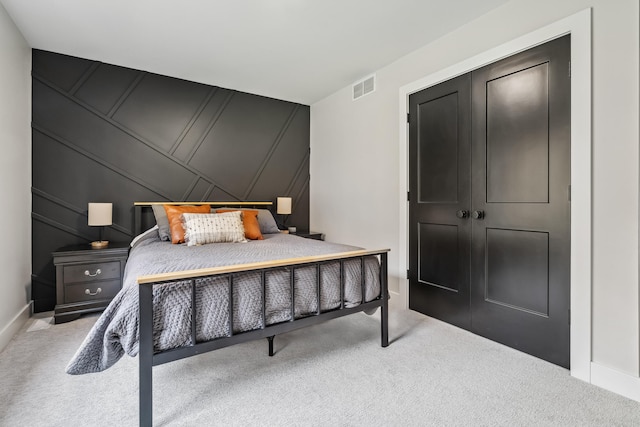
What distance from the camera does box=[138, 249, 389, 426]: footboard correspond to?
56.6 inches

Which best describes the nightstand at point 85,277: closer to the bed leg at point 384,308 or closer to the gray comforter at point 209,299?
the gray comforter at point 209,299

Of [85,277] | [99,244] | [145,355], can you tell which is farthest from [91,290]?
[145,355]

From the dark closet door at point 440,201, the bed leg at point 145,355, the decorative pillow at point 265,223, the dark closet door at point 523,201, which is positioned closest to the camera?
the bed leg at point 145,355

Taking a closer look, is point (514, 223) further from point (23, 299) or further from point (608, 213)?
point (23, 299)

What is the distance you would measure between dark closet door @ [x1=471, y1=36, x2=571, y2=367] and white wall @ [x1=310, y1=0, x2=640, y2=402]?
166mm

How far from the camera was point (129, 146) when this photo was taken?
3398mm

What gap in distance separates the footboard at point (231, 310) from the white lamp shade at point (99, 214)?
6.44ft

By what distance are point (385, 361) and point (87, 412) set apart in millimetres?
1660

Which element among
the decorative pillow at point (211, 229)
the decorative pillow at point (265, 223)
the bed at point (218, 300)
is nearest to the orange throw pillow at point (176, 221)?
the decorative pillow at point (211, 229)

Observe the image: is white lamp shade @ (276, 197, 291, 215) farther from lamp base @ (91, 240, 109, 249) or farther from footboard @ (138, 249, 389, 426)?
footboard @ (138, 249, 389, 426)

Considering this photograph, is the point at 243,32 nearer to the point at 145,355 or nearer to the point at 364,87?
the point at 364,87

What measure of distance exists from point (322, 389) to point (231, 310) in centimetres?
67

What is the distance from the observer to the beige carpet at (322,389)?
1532mm

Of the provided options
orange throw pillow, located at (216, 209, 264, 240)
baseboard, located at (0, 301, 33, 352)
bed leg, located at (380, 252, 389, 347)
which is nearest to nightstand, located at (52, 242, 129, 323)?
baseboard, located at (0, 301, 33, 352)
